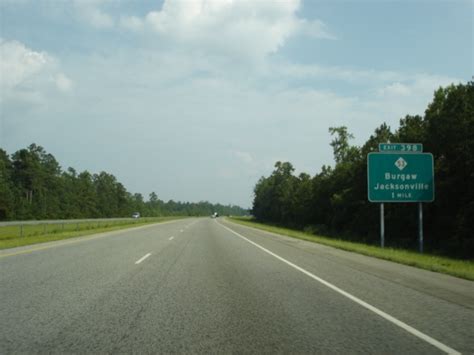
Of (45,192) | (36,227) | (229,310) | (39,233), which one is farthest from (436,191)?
(45,192)

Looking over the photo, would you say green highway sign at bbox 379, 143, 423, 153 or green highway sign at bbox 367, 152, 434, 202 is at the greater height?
green highway sign at bbox 379, 143, 423, 153

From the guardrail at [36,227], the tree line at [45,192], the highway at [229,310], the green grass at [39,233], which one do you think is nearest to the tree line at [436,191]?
the highway at [229,310]

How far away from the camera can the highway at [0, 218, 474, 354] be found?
18.5ft

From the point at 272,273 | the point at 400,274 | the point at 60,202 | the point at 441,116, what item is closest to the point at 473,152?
the point at 441,116

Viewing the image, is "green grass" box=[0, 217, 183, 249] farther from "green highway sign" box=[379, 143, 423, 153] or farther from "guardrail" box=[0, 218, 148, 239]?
"green highway sign" box=[379, 143, 423, 153]

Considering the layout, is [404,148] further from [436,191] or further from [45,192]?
[45,192]

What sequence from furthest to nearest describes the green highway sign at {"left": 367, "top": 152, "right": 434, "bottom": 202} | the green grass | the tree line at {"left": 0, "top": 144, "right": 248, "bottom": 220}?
the tree line at {"left": 0, "top": 144, "right": 248, "bottom": 220} < the green grass < the green highway sign at {"left": 367, "top": 152, "right": 434, "bottom": 202}

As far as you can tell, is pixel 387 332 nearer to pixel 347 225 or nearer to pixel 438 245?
pixel 438 245

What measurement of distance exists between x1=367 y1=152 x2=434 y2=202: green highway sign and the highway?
34.2 ft

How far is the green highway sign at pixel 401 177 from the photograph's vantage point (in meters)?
22.9

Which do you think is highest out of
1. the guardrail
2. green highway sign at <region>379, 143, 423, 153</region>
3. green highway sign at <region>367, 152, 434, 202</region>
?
green highway sign at <region>379, 143, 423, 153</region>

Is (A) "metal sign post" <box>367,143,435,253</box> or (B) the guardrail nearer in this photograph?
(A) "metal sign post" <box>367,143,435,253</box>

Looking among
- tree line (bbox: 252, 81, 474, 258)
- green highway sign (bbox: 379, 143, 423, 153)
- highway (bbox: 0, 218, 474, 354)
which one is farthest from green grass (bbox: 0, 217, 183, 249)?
tree line (bbox: 252, 81, 474, 258)

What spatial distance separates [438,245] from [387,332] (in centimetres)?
2508
